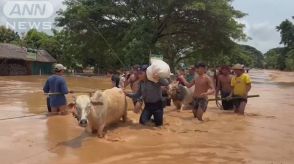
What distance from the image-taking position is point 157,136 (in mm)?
9000

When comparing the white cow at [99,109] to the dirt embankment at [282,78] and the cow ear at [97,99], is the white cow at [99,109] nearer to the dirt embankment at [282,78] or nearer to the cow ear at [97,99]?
the cow ear at [97,99]

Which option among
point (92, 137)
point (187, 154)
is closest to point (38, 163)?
point (92, 137)

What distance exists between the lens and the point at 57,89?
10.7 meters

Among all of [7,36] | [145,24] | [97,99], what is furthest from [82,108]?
[7,36]

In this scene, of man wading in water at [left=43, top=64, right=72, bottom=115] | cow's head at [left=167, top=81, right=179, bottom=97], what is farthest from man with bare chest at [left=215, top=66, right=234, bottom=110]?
man wading in water at [left=43, top=64, right=72, bottom=115]

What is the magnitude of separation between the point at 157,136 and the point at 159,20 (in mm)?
29038

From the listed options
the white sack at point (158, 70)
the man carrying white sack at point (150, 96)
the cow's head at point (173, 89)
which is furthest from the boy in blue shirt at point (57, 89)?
the cow's head at point (173, 89)

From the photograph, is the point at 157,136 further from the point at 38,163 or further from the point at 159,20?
the point at 159,20

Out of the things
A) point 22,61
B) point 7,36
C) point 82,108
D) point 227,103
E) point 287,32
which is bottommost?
point 227,103

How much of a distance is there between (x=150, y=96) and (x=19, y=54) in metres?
41.5

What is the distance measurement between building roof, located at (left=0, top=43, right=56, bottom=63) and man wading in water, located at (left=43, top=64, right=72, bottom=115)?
35938 millimetres

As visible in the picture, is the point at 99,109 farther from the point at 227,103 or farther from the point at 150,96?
the point at 227,103

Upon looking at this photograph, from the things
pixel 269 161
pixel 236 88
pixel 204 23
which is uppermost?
pixel 204 23

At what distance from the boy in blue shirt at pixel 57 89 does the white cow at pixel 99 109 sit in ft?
5.04
